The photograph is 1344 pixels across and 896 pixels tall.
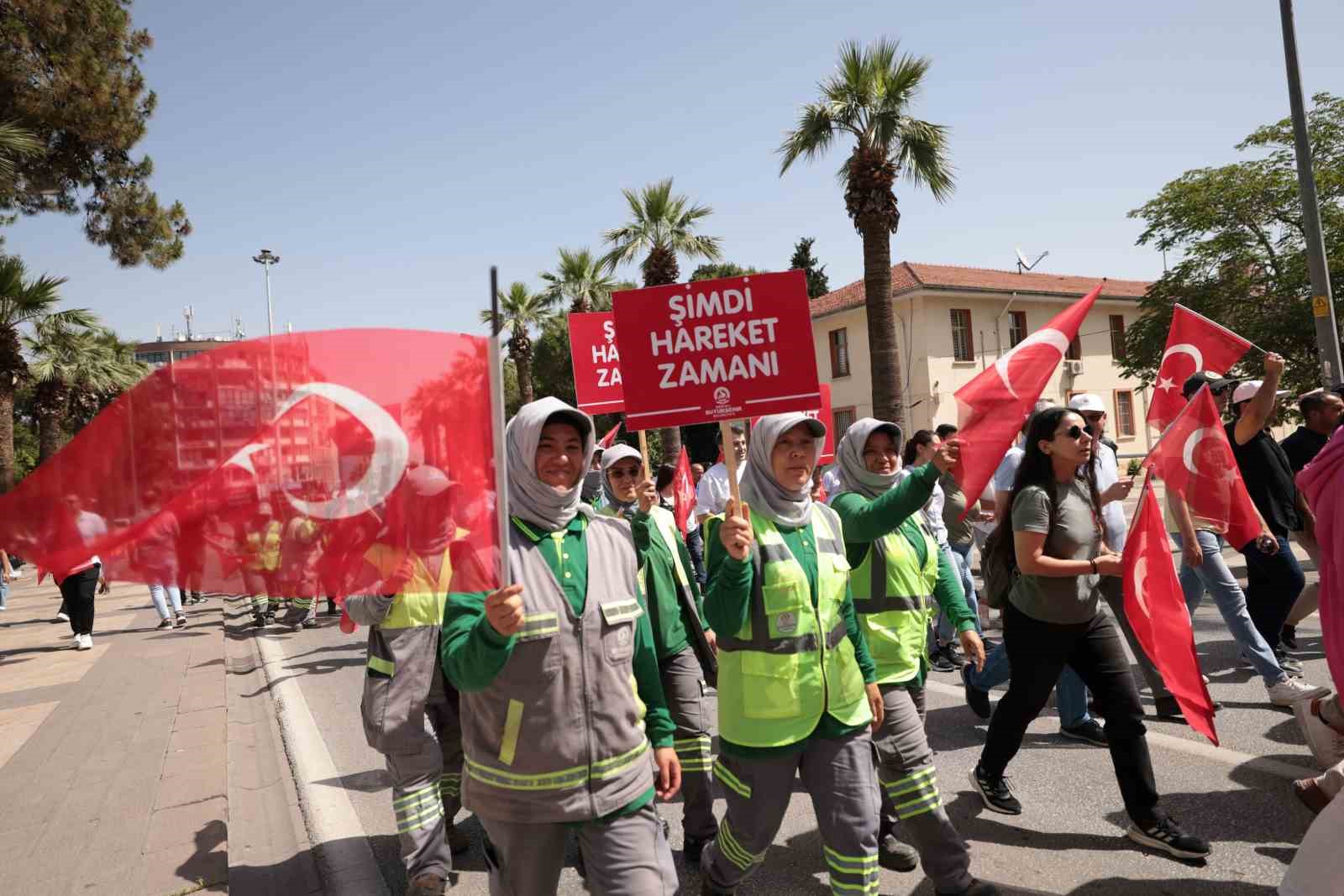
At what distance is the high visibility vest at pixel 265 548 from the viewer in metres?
2.75

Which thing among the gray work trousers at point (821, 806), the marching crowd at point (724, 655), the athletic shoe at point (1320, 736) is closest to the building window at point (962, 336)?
the marching crowd at point (724, 655)

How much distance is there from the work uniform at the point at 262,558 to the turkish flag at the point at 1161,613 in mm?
3482

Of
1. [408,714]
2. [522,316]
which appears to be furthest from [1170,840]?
[522,316]

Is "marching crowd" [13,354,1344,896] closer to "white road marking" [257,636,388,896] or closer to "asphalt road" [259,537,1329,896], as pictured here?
"asphalt road" [259,537,1329,896]

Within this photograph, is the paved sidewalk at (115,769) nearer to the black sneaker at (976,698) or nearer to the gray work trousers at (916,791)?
the gray work trousers at (916,791)

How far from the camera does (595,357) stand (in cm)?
680

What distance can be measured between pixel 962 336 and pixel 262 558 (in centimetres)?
3455

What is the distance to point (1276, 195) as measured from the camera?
2327cm

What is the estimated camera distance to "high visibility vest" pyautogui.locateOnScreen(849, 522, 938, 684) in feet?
12.9

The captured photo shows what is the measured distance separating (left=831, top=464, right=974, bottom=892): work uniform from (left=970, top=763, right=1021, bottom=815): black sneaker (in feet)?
1.46

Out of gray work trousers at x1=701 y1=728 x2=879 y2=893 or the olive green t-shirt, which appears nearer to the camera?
gray work trousers at x1=701 y1=728 x2=879 y2=893

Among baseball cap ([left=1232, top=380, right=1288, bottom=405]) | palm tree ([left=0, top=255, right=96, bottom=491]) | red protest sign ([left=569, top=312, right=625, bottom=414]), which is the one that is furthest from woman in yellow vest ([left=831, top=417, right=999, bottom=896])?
palm tree ([left=0, top=255, right=96, bottom=491])

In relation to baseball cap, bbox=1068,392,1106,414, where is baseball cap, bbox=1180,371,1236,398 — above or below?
above

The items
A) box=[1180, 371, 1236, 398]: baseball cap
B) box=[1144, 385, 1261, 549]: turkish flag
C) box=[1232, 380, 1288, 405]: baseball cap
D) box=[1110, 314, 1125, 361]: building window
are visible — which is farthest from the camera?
box=[1110, 314, 1125, 361]: building window
